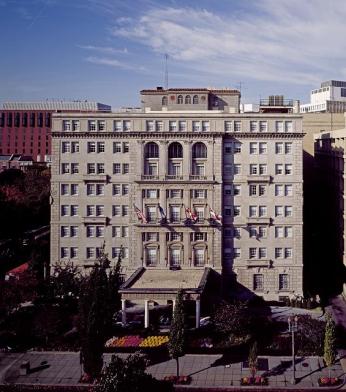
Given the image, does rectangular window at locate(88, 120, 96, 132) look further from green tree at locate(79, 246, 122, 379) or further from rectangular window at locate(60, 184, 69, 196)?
green tree at locate(79, 246, 122, 379)

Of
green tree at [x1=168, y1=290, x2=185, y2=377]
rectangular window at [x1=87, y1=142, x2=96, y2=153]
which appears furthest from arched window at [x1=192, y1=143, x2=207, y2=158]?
green tree at [x1=168, y1=290, x2=185, y2=377]

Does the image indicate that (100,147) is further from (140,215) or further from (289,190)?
(289,190)

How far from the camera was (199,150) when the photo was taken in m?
80.6

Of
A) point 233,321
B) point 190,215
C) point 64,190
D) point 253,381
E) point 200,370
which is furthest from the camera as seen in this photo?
point 64,190

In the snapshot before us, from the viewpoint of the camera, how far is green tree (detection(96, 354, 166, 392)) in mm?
33344

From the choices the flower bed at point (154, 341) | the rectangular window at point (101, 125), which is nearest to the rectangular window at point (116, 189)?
the rectangular window at point (101, 125)

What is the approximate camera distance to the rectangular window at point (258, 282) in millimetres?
82062

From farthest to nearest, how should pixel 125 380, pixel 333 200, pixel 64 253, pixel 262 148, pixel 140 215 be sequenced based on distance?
pixel 333 200 < pixel 64 253 < pixel 262 148 < pixel 140 215 < pixel 125 380

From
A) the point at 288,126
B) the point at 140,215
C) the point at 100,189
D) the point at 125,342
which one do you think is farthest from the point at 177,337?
the point at 288,126

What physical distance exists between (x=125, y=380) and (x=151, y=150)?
165 ft

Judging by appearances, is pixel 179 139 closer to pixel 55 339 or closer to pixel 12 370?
pixel 55 339

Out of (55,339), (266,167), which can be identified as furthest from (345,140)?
(55,339)

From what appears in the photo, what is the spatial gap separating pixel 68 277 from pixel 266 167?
31.5 m

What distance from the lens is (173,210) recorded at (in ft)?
264
